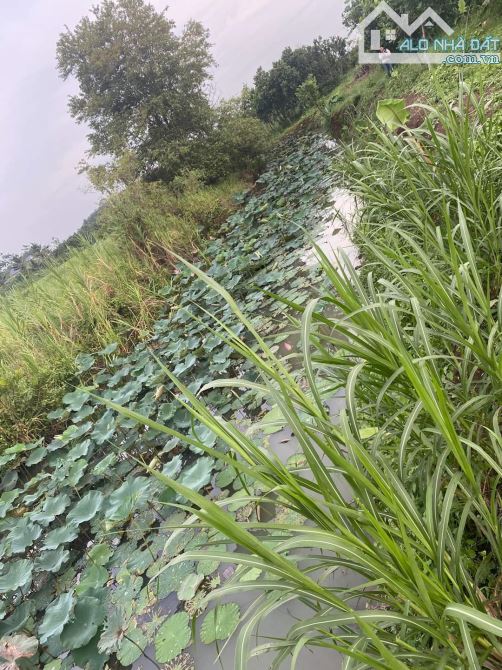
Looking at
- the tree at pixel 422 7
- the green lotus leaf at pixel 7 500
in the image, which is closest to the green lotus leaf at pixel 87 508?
the green lotus leaf at pixel 7 500

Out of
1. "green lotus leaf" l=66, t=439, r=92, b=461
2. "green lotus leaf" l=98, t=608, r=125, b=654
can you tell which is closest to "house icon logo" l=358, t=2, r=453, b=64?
"green lotus leaf" l=66, t=439, r=92, b=461

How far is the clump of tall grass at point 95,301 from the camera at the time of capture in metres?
3.65

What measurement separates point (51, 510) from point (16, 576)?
378 millimetres

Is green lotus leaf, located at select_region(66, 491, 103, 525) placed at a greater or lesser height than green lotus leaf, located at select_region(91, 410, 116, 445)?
lesser

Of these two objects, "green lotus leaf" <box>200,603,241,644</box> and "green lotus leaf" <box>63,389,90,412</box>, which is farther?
"green lotus leaf" <box>63,389,90,412</box>

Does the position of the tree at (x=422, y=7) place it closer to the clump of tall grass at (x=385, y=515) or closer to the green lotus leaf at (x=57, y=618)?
the clump of tall grass at (x=385, y=515)

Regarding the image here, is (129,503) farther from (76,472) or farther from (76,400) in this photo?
(76,400)

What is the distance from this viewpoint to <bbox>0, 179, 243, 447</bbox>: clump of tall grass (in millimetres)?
3648

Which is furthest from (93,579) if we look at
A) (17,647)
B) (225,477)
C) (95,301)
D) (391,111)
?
(95,301)

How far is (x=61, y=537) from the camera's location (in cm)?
194

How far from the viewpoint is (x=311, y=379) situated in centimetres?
97

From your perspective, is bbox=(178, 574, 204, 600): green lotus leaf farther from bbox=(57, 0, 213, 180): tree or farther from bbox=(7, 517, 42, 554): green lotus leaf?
bbox=(57, 0, 213, 180): tree

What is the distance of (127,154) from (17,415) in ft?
22.3

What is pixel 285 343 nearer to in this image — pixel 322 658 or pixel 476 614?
pixel 322 658
